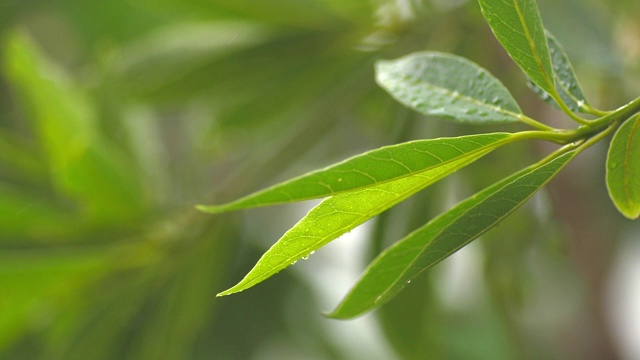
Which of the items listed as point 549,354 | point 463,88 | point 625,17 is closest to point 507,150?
point 625,17

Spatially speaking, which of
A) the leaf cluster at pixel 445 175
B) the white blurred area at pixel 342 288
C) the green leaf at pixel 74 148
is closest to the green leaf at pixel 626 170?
the leaf cluster at pixel 445 175

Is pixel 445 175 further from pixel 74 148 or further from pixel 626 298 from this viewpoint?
pixel 626 298

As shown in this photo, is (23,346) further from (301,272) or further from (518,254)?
(518,254)

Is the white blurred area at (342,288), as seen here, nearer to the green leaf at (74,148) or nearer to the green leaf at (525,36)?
the green leaf at (74,148)

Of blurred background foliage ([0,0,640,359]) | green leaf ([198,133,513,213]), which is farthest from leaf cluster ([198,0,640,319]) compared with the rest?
blurred background foliage ([0,0,640,359])

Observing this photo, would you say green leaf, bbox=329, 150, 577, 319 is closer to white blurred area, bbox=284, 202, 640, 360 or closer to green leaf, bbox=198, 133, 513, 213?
green leaf, bbox=198, 133, 513, 213

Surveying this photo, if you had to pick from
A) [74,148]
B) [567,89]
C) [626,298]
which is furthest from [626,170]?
[626,298]
